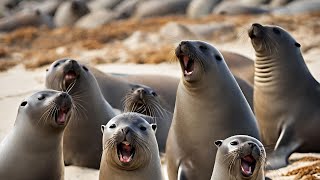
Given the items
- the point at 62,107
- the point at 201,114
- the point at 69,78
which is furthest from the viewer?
the point at 69,78

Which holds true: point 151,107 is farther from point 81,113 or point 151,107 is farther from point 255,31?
point 255,31

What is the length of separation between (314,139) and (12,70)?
8391 mm

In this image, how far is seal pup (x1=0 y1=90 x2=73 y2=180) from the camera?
5.75 meters

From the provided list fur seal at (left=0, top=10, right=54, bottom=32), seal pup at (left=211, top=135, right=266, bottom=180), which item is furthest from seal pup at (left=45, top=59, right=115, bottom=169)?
fur seal at (left=0, top=10, right=54, bottom=32)

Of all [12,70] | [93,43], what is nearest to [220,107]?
[12,70]

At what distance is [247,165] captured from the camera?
15.7ft

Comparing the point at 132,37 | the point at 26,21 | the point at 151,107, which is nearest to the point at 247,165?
the point at 151,107

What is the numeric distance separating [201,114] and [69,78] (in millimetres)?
1961

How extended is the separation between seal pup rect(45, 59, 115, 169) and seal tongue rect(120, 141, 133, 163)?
2164 mm

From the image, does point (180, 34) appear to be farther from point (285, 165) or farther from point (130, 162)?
point (130, 162)

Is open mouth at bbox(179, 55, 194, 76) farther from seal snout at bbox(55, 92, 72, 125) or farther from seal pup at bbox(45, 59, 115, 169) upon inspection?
seal pup at bbox(45, 59, 115, 169)

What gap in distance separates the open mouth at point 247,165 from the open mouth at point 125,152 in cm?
79

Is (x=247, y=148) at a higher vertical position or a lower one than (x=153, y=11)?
lower

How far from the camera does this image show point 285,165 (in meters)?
6.68
